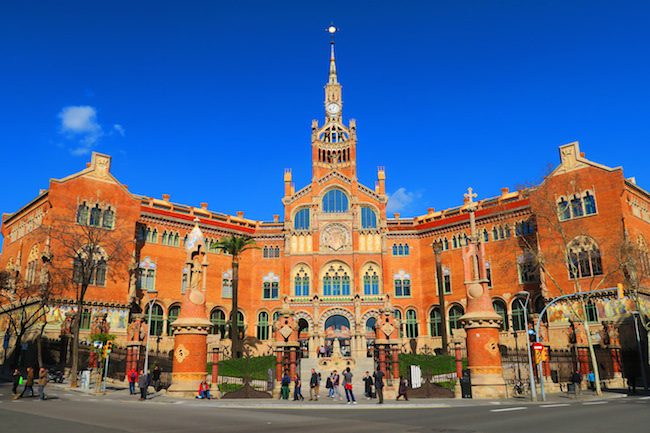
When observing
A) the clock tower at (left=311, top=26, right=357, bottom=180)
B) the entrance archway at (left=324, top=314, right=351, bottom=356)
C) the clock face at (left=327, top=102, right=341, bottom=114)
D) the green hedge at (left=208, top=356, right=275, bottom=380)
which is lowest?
the green hedge at (left=208, top=356, right=275, bottom=380)

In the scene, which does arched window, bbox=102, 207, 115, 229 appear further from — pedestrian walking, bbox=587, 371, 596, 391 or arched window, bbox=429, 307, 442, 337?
pedestrian walking, bbox=587, 371, 596, 391

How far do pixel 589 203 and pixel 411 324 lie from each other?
2267 cm

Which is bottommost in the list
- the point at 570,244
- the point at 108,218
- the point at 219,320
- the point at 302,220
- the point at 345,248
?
the point at 219,320

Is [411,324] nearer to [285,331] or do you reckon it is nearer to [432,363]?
[432,363]

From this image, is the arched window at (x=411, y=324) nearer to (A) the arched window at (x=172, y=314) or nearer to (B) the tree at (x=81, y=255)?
(A) the arched window at (x=172, y=314)

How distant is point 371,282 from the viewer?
60531 mm

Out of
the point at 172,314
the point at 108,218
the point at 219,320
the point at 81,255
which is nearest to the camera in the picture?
the point at 81,255

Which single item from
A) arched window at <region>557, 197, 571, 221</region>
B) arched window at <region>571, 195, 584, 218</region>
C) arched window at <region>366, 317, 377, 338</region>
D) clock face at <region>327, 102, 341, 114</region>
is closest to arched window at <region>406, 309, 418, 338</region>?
arched window at <region>366, 317, 377, 338</region>

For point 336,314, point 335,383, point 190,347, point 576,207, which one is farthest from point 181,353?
point 576,207

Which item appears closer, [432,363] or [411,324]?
[432,363]

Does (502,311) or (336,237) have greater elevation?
(336,237)

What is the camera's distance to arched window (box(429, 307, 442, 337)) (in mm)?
58656

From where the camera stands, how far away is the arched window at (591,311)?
4531 centimetres

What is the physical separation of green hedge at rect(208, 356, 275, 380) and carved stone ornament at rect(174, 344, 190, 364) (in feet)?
41.5
